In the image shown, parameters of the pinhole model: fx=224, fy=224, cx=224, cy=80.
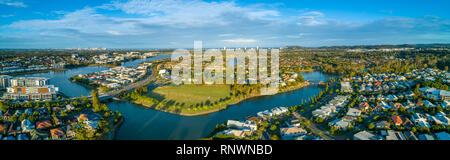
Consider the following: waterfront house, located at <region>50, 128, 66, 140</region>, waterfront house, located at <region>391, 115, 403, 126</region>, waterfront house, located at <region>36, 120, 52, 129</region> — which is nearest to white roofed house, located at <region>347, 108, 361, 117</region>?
waterfront house, located at <region>391, 115, 403, 126</region>

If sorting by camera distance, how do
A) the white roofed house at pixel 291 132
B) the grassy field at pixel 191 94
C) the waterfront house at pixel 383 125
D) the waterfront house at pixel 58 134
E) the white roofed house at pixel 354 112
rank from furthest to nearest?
the grassy field at pixel 191 94 → the white roofed house at pixel 354 112 → the waterfront house at pixel 383 125 → the white roofed house at pixel 291 132 → the waterfront house at pixel 58 134

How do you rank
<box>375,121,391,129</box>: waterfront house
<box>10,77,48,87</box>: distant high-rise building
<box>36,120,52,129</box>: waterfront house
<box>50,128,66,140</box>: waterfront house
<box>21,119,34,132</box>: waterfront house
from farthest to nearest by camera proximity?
<box>10,77,48,87</box>: distant high-rise building, <box>36,120,52,129</box>: waterfront house, <box>375,121,391,129</box>: waterfront house, <box>21,119,34,132</box>: waterfront house, <box>50,128,66,140</box>: waterfront house

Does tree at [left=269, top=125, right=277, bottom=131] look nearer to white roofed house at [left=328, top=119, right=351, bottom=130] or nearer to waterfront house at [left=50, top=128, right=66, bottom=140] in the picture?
white roofed house at [left=328, top=119, right=351, bottom=130]

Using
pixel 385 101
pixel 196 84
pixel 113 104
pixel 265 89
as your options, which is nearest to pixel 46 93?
pixel 113 104

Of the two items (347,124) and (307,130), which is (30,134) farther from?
(347,124)

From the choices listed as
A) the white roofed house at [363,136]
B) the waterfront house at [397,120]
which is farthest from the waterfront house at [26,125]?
the waterfront house at [397,120]

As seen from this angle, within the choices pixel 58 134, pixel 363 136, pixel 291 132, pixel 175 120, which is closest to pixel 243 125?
pixel 291 132

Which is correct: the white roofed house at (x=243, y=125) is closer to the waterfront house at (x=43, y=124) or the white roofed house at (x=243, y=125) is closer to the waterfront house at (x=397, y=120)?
the waterfront house at (x=397, y=120)

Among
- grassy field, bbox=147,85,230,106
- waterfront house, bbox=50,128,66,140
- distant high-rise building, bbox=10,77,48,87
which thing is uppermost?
distant high-rise building, bbox=10,77,48,87
